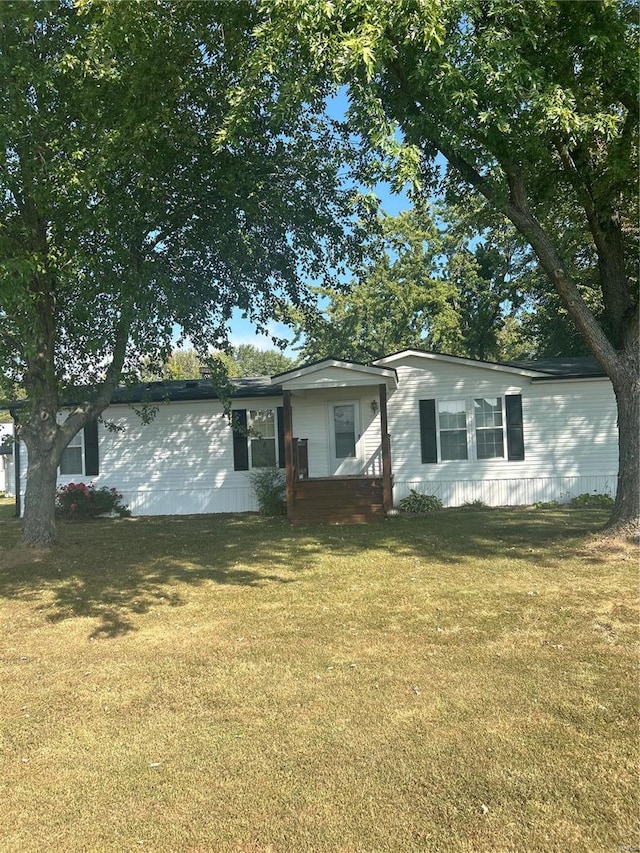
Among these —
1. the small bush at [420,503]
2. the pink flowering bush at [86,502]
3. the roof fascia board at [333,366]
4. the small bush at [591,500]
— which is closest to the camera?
the roof fascia board at [333,366]

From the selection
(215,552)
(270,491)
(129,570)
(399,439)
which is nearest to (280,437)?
(270,491)

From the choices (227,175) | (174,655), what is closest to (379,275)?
(227,175)

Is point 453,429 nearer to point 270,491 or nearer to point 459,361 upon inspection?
point 459,361

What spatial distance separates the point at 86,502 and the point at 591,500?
457 inches

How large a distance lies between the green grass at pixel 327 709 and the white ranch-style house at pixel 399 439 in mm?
6620

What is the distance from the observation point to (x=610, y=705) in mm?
3613

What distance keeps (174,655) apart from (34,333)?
5110 mm

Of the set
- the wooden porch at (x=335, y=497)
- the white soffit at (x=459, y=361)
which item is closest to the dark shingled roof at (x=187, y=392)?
the wooden porch at (x=335, y=497)

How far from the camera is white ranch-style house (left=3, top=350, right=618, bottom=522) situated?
1381 centimetres

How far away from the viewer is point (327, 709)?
369 centimetres

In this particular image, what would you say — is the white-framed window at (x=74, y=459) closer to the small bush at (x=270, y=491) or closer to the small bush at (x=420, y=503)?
the small bush at (x=270, y=491)

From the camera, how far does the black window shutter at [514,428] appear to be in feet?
45.4

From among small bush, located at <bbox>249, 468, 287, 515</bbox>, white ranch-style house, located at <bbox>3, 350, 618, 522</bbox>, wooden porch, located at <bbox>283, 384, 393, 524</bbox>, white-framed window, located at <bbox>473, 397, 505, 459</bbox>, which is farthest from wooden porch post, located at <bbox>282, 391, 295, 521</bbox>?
white-framed window, located at <bbox>473, 397, 505, 459</bbox>

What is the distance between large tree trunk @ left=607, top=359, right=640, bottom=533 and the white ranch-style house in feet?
18.5
